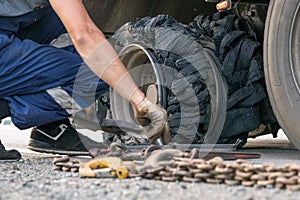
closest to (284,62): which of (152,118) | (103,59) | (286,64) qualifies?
(286,64)

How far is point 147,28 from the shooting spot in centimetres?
483

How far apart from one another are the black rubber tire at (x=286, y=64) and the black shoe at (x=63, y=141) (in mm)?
1172

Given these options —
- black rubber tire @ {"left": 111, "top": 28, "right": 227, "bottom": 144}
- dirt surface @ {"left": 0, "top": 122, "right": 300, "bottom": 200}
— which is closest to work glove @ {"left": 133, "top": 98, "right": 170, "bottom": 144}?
dirt surface @ {"left": 0, "top": 122, "right": 300, "bottom": 200}

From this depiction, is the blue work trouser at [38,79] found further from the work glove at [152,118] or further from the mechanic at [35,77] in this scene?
the work glove at [152,118]

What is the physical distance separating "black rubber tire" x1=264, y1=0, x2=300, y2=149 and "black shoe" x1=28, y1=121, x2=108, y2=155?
3.85 ft

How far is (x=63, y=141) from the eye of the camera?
14.6 ft

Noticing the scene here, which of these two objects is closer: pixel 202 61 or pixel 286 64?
pixel 286 64

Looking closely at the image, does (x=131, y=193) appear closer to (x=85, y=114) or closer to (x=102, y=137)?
(x=85, y=114)

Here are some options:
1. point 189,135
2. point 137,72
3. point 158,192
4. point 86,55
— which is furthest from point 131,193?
point 137,72

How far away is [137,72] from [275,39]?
1359mm

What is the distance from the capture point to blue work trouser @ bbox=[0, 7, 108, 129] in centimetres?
406

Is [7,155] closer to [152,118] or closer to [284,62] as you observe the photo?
[152,118]

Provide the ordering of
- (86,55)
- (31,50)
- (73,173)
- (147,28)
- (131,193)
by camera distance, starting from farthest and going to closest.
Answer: (147,28) < (31,50) < (86,55) < (73,173) < (131,193)

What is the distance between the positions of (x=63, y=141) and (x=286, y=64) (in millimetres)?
1451
